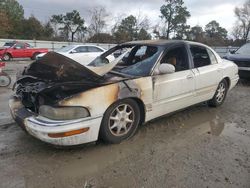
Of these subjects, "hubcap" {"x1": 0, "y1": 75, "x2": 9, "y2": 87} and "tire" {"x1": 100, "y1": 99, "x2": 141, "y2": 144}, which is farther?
"hubcap" {"x1": 0, "y1": 75, "x2": 9, "y2": 87}

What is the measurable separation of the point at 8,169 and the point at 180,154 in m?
2.29

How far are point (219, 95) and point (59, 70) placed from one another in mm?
3784

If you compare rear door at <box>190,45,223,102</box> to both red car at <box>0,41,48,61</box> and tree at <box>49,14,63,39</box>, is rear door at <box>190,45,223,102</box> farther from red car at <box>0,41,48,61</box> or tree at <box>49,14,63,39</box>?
tree at <box>49,14,63,39</box>

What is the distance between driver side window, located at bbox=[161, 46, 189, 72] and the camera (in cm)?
485

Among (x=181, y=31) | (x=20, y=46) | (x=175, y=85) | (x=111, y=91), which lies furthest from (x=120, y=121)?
(x=181, y=31)

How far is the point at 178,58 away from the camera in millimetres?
5082

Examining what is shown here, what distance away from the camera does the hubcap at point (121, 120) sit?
396 cm

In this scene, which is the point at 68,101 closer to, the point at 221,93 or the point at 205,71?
the point at 205,71

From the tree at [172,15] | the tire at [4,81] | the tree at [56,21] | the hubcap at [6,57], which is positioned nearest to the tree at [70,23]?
the tree at [56,21]

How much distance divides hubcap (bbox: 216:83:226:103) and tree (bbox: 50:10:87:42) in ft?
143

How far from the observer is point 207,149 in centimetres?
402

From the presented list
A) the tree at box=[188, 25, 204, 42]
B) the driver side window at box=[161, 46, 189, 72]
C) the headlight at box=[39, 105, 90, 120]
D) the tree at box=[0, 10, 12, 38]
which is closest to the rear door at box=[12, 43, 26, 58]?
the driver side window at box=[161, 46, 189, 72]

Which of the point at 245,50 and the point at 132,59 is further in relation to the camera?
the point at 245,50

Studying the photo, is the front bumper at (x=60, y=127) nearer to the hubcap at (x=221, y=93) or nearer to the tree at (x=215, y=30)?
the hubcap at (x=221, y=93)
